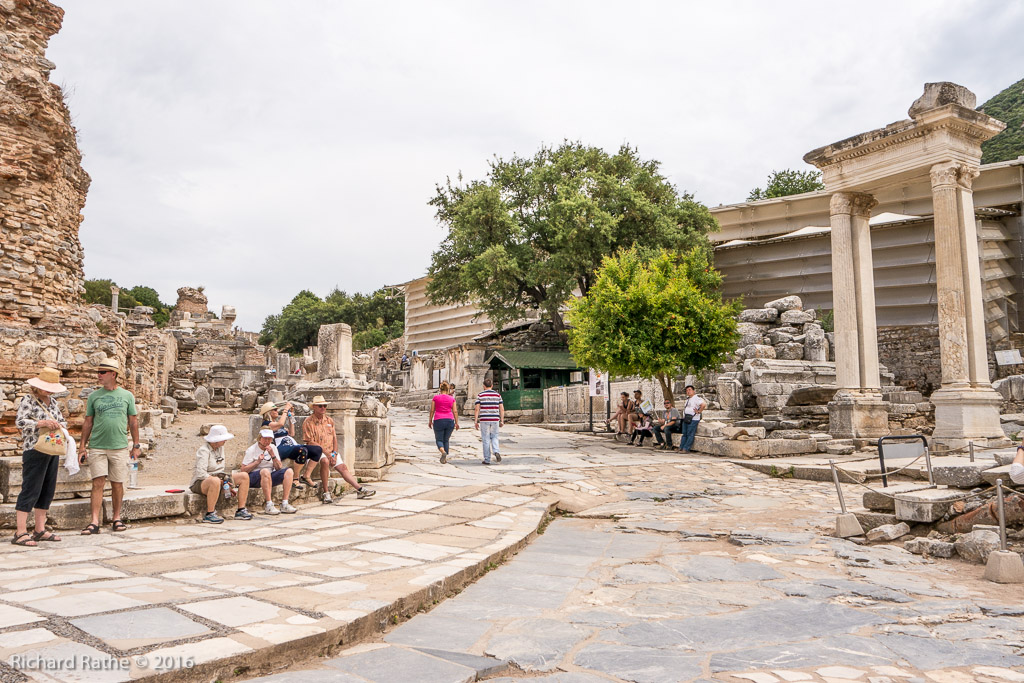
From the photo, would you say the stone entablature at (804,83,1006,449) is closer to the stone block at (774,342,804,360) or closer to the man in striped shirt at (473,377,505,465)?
the stone block at (774,342,804,360)

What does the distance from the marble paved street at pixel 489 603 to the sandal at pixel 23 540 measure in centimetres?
29

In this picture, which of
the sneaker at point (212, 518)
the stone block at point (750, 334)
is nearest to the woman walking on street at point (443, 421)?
the sneaker at point (212, 518)

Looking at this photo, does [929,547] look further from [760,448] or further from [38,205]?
[38,205]

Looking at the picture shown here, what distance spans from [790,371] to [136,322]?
78.9 ft

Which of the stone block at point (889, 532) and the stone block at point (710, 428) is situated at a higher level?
the stone block at point (710, 428)

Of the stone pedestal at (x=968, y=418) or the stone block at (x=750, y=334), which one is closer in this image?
the stone pedestal at (x=968, y=418)

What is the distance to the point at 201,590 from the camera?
4.02 m

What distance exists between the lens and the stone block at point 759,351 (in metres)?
18.1

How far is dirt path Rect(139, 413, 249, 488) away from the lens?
9.65 m

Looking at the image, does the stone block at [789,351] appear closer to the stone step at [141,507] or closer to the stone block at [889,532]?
the stone block at [889,532]

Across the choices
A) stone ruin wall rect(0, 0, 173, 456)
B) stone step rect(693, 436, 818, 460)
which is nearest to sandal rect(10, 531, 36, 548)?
stone ruin wall rect(0, 0, 173, 456)

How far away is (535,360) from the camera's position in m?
27.2

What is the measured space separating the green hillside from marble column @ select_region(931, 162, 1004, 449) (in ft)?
67.0

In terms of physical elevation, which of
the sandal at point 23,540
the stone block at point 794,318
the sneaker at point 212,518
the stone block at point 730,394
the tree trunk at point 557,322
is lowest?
the sneaker at point 212,518
